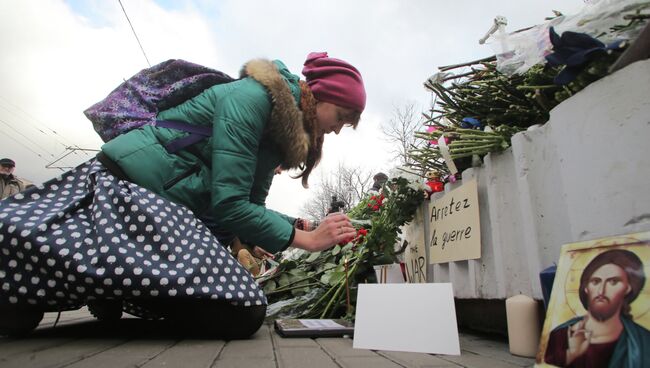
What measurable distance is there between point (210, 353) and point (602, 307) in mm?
931

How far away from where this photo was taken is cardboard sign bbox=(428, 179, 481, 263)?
4.52 feet

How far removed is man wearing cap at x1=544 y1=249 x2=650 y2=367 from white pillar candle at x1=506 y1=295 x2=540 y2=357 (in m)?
0.34

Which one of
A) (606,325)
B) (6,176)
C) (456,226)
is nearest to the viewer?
(606,325)

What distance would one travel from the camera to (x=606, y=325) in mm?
632

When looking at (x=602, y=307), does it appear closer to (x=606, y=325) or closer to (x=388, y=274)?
(x=606, y=325)

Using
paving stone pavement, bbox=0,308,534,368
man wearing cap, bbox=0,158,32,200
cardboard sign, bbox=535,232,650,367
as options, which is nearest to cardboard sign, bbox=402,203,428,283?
paving stone pavement, bbox=0,308,534,368

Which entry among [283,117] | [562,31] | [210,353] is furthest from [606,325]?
[283,117]

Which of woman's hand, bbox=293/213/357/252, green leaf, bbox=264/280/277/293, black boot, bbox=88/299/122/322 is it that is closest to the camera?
woman's hand, bbox=293/213/357/252

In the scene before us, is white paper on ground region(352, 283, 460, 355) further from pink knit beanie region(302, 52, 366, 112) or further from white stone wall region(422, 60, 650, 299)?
pink knit beanie region(302, 52, 366, 112)

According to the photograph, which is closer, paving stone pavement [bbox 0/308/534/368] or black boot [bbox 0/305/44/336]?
paving stone pavement [bbox 0/308/534/368]

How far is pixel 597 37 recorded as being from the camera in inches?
37.7

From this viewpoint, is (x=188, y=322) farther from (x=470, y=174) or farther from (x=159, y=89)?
(x=470, y=174)

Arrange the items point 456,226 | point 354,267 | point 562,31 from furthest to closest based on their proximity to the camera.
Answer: point 354,267
point 456,226
point 562,31

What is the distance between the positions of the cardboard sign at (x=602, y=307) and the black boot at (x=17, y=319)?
1.47 metres
